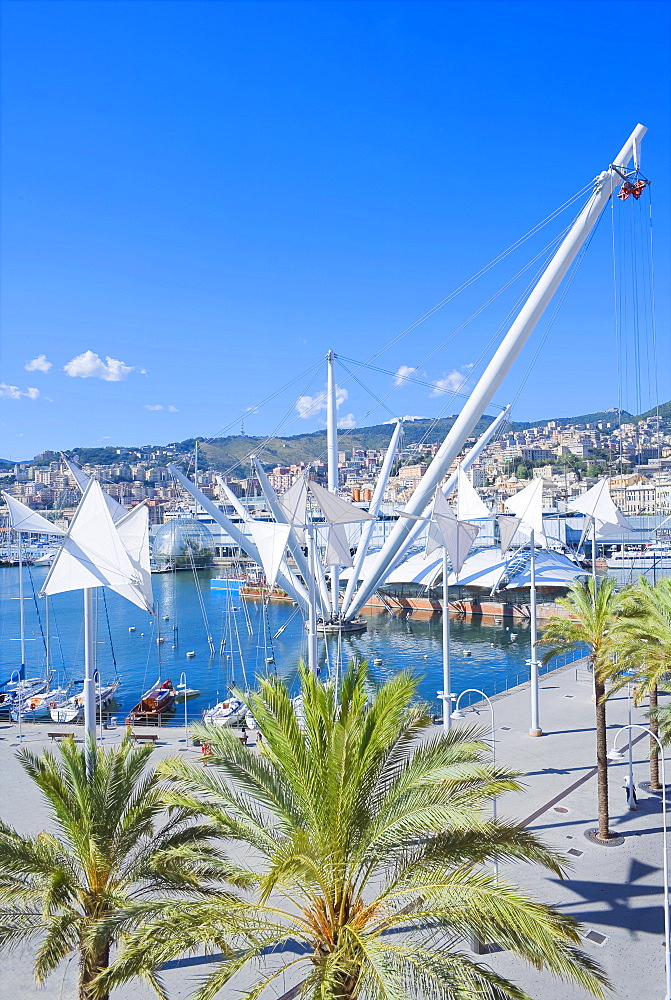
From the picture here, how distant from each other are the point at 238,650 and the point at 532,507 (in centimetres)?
2148

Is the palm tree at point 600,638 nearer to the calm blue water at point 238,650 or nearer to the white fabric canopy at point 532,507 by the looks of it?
the white fabric canopy at point 532,507

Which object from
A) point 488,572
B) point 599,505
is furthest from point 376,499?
point 488,572

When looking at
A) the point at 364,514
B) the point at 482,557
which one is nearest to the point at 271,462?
the point at 482,557

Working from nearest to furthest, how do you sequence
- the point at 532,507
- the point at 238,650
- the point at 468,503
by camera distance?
the point at 532,507 < the point at 468,503 < the point at 238,650

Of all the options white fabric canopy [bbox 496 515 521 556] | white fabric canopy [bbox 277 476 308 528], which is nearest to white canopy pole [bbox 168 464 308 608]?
white fabric canopy [bbox 277 476 308 528]

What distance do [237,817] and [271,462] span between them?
163430 mm

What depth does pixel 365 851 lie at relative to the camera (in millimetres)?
5961

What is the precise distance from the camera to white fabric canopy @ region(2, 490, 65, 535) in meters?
14.4

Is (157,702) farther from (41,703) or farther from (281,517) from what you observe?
(281,517)

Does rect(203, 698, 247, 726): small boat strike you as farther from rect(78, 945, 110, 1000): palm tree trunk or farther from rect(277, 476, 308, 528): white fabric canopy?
rect(78, 945, 110, 1000): palm tree trunk

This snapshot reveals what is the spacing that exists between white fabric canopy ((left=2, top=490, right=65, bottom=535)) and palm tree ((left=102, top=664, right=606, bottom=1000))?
7.52 meters

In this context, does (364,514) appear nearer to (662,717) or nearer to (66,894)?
(662,717)

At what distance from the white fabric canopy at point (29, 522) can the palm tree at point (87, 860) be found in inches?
247

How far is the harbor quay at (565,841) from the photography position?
→ 873 cm
